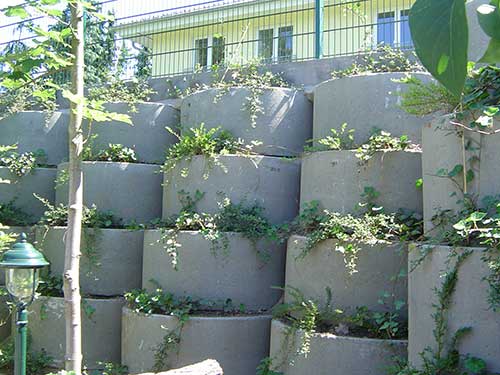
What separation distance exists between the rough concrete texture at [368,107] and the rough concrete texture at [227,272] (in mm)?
1285

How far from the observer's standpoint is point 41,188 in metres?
7.25

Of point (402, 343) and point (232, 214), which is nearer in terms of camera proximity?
point (402, 343)

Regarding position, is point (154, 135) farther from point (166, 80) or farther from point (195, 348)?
point (195, 348)

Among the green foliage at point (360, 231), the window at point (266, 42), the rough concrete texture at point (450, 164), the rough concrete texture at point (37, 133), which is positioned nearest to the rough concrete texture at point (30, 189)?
the rough concrete texture at point (37, 133)

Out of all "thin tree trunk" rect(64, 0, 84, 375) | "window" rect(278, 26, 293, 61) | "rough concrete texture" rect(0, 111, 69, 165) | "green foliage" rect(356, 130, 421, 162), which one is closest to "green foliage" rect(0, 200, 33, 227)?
"rough concrete texture" rect(0, 111, 69, 165)

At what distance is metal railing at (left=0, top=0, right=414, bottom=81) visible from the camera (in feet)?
25.1

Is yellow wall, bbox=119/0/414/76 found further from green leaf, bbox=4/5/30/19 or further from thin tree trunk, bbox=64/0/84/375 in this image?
green leaf, bbox=4/5/30/19

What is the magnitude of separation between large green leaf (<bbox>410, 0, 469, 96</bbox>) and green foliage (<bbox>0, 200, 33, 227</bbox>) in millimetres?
7097

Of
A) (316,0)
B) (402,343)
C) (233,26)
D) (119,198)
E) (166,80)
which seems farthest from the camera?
A: (233,26)

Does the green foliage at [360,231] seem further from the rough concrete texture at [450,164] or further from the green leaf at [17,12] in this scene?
the green leaf at [17,12]

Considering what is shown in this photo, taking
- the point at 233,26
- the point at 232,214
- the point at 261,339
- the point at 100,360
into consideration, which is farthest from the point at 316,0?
the point at 100,360

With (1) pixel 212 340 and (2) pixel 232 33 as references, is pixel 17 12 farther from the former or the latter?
(2) pixel 232 33

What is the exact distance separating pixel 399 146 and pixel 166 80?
3.60 meters

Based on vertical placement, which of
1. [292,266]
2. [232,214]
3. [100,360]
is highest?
[232,214]
